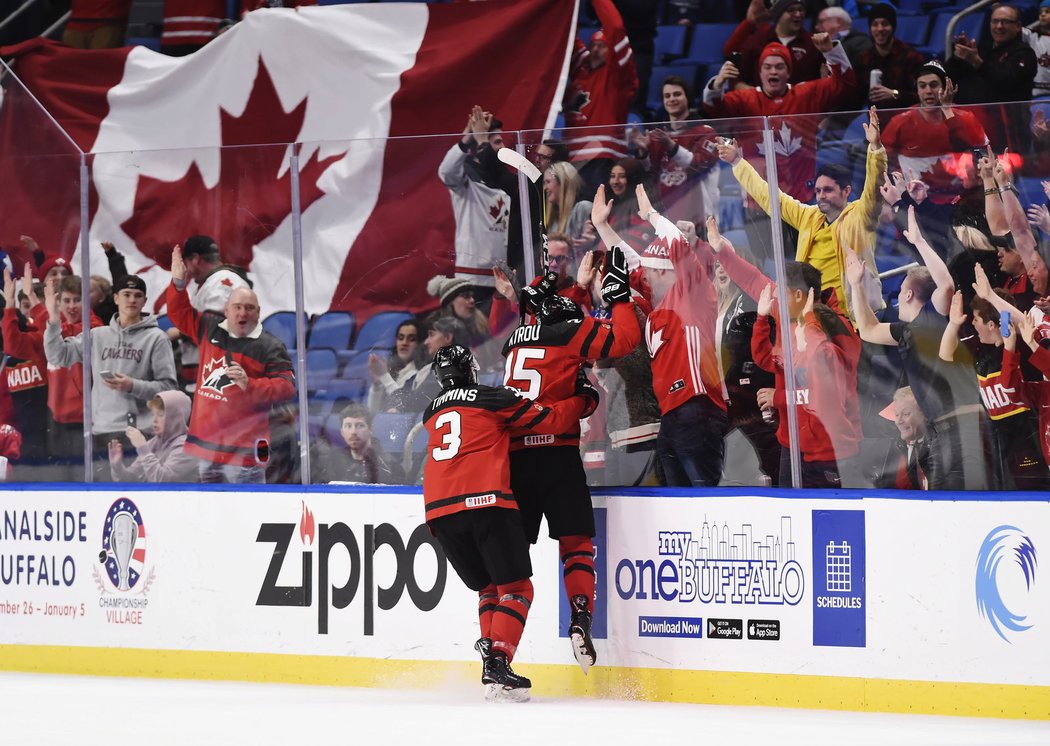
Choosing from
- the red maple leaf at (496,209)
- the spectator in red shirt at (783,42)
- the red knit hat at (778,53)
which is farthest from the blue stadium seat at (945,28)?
the red maple leaf at (496,209)

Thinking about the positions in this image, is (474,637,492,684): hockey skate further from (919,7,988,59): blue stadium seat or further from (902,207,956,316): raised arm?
(919,7,988,59): blue stadium seat

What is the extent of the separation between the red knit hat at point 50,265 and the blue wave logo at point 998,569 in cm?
413

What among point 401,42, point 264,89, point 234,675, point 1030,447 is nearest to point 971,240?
point 1030,447

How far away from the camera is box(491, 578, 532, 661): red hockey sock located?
536 cm

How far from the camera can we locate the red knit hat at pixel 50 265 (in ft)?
22.0

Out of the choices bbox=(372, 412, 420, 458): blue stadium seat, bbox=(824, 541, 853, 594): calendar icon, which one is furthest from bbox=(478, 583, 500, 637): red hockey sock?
bbox=(824, 541, 853, 594): calendar icon

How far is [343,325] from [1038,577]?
2.93m

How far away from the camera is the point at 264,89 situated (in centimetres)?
830

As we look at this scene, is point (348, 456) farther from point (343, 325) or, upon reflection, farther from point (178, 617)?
point (178, 617)

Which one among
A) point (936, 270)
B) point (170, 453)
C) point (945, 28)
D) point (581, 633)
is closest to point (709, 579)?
point (581, 633)

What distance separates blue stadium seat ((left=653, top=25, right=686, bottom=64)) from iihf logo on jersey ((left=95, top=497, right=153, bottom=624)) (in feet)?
13.9

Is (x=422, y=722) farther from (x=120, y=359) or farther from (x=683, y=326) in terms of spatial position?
(x=120, y=359)

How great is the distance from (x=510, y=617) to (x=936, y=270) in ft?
6.43

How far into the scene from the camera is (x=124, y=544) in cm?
648
